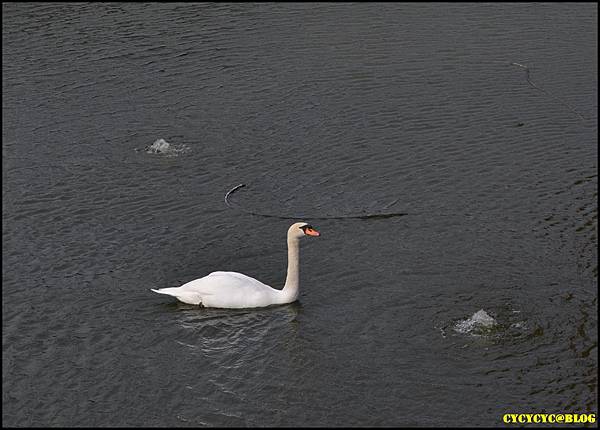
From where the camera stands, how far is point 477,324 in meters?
15.7

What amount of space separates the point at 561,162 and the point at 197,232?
25.4 ft

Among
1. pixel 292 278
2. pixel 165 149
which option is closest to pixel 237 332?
pixel 292 278

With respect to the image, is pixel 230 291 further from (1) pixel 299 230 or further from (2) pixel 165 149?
(2) pixel 165 149

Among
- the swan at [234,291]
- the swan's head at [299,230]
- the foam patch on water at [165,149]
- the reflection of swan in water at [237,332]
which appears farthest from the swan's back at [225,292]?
the foam patch on water at [165,149]

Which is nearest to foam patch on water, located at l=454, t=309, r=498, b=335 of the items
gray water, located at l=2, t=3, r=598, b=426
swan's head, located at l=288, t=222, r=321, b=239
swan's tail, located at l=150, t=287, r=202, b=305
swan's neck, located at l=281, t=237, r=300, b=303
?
gray water, located at l=2, t=3, r=598, b=426

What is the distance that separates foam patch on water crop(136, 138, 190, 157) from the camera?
22.6 m

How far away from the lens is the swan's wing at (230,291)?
16.6 metres

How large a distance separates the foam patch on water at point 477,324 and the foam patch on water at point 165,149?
29.1 ft

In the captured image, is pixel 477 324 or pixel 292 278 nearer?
pixel 477 324

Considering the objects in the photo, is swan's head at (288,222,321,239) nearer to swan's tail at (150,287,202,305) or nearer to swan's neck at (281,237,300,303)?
swan's neck at (281,237,300,303)

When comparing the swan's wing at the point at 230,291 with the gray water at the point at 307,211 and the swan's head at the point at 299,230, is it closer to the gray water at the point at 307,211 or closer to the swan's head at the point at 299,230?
the gray water at the point at 307,211

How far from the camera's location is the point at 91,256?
18.3 metres

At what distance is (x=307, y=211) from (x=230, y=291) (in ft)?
12.0

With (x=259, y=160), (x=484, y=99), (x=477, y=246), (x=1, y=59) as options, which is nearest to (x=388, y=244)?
(x=477, y=246)
